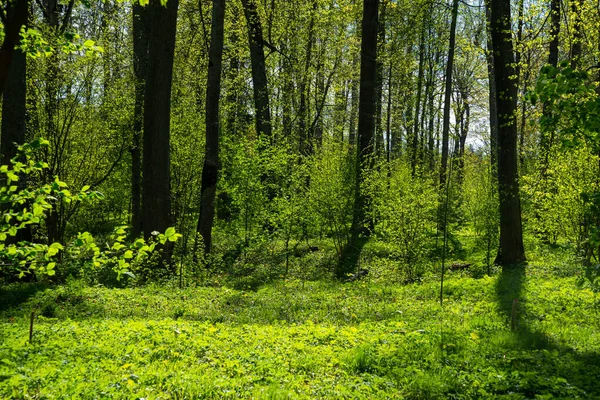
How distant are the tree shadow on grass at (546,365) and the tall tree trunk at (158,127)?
8.06 m

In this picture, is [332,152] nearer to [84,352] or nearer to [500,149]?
[500,149]

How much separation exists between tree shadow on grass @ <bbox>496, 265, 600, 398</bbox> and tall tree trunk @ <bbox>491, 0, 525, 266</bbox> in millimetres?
4454

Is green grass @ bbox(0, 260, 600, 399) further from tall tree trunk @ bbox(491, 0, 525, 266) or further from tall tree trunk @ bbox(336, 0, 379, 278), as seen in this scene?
tall tree trunk @ bbox(336, 0, 379, 278)

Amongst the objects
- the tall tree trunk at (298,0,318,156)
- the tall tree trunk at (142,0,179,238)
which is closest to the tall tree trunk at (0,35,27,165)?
the tall tree trunk at (142,0,179,238)

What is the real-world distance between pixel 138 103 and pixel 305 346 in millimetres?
11193

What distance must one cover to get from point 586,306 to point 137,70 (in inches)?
572

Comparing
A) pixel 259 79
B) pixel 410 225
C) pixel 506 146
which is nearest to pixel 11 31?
pixel 410 225

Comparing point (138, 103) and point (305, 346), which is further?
point (138, 103)

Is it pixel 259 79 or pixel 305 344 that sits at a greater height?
pixel 259 79

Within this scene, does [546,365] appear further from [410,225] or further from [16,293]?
[16,293]

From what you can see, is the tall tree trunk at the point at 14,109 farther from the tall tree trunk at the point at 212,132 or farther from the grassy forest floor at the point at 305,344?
the tall tree trunk at the point at 212,132

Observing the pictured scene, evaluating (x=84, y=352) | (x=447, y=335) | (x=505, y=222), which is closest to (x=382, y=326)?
(x=447, y=335)

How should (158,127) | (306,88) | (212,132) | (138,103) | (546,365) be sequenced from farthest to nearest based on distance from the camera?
(306,88), (138,103), (212,132), (158,127), (546,365)

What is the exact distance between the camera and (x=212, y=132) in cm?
1166
